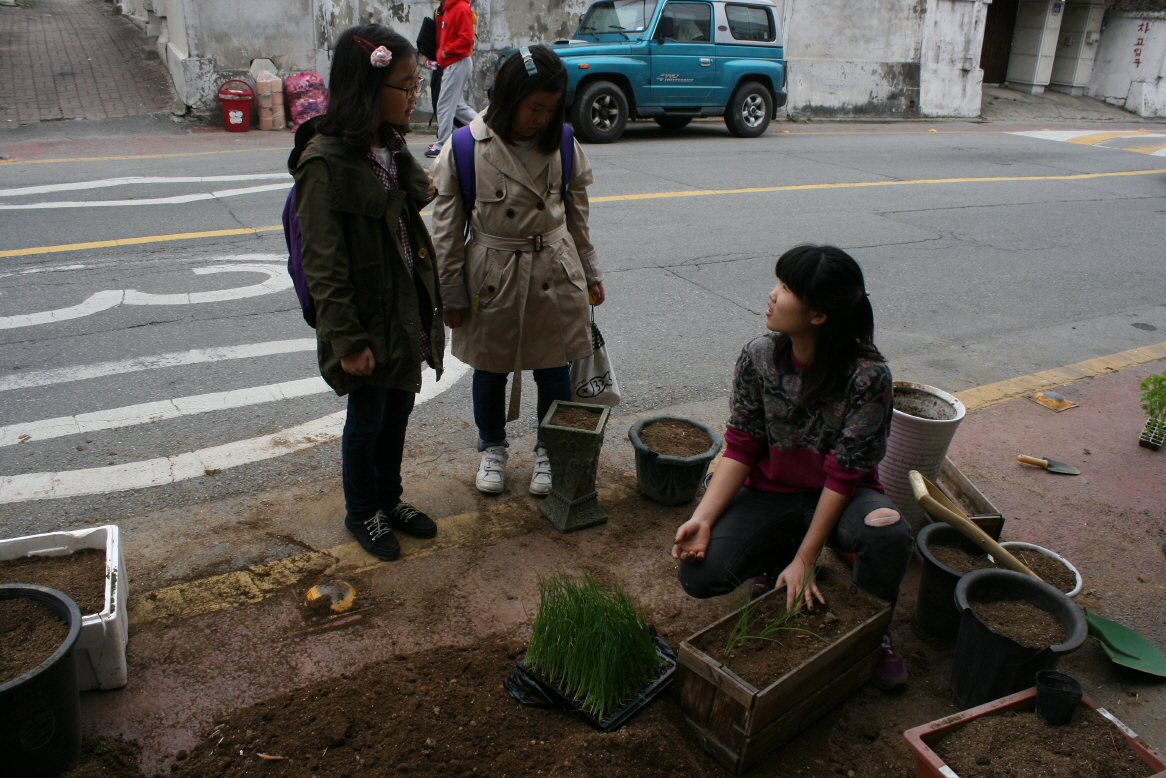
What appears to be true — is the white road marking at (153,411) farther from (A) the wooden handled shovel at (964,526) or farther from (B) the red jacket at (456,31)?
(B) the red jacket at (456,31)

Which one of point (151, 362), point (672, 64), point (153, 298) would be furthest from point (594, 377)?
point (672, 64)

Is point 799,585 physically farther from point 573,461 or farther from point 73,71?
point 73,71

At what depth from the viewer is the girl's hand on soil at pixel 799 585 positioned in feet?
8.13

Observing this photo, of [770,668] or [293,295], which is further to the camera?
[293,295]

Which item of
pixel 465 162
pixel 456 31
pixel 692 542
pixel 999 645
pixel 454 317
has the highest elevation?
pixel 456 31

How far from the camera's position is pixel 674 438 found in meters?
3.71

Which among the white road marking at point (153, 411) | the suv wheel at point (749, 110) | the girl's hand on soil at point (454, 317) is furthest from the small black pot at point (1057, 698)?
the suv wheel at point (749, 110)

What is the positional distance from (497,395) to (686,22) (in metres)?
11.2

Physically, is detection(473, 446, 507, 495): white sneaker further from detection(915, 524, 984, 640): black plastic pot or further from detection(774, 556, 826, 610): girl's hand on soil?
detection(915, 524, 984, 640): black plastic pot

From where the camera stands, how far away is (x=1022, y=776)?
2.02 m

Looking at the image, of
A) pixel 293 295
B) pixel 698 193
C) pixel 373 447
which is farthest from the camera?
pixel 698 193

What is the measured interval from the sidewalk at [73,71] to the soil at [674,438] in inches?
471

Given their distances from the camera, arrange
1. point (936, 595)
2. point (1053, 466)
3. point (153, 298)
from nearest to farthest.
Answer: point (936, 595), point (1053, 466), point (153, 298)

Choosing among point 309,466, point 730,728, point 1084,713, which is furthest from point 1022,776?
point 309,466
